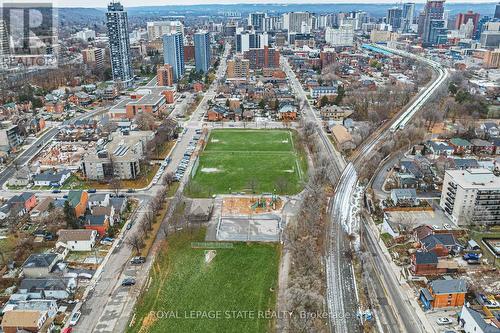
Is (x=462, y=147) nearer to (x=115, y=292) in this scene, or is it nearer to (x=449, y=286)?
(x=449, y=286)

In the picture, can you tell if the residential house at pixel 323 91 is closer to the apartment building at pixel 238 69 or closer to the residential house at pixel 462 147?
the apartment building at pixel 238 69

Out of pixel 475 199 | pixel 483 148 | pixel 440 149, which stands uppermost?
pixel 475 199

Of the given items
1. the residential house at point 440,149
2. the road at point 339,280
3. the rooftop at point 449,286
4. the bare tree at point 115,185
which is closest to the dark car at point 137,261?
the bare tree at point 115,185

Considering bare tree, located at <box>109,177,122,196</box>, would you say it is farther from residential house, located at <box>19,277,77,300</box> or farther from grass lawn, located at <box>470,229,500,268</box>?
grass lawn, located at <box>470,229,500,268</box>

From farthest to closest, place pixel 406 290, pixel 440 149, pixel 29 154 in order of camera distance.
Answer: pixel 29 154 → pixel 440 149 → pixel 406 290

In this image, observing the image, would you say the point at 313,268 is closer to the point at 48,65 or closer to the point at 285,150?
the point at 285,150

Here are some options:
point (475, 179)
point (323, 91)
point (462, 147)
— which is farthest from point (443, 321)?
point (323, 91)
